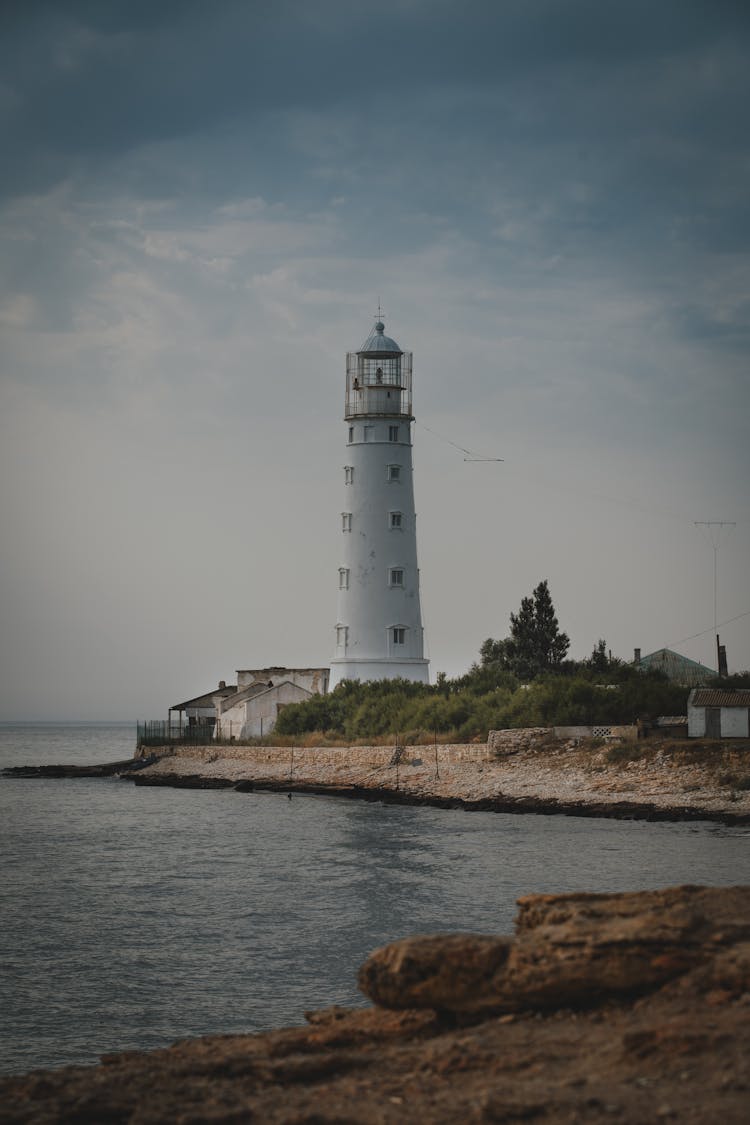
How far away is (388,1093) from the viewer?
7.57 meters

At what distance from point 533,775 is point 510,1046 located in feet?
123

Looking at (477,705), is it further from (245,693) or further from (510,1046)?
(510,1046)

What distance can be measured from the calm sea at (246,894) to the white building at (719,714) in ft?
28.1

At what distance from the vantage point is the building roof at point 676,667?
6562 centimetres

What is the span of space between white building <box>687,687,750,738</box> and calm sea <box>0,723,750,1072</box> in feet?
28.1

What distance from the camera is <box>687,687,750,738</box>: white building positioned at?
145ft

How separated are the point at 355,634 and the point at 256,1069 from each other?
50891mm

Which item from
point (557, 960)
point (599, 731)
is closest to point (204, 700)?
point (599, 731)

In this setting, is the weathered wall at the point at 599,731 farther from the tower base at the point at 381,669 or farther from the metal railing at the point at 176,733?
the metal railing at the point at 176,733

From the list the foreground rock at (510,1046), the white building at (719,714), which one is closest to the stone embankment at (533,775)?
the white building at (719,714)

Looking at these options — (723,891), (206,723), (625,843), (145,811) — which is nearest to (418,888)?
(625,843)

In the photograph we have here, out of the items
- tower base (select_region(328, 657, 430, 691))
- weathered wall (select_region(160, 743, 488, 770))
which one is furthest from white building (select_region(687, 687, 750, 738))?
tower base (select_region(328, 657, 430, 691))

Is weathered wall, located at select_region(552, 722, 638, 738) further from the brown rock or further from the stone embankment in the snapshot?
the brown rock

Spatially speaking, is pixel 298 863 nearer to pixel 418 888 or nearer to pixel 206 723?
pixel 418 888
